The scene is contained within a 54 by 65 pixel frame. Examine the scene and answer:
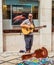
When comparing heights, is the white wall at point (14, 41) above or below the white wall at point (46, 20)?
below

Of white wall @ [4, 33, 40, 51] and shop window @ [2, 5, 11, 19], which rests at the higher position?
shop window @ [2, 5, 11, 19]

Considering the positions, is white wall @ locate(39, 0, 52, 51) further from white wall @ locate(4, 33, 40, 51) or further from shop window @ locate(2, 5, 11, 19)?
shop window @ locate(2, 5, 11, 19)

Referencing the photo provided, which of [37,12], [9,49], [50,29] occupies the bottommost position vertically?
[9,49]

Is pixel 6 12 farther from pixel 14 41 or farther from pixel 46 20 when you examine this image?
pixel 46 20

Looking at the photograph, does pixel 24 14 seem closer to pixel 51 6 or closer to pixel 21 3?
pixel 21 3

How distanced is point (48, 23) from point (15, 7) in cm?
167

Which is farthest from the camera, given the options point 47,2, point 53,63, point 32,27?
point 47,2

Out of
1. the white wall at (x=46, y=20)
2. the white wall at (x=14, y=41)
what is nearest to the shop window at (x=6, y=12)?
the white wall at (x=14, y=41)

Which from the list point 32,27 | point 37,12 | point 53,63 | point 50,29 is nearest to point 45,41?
point 50,29

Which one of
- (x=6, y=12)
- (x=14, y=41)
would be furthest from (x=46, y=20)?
(x=6, y=12)

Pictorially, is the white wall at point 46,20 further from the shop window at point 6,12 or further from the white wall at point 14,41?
the shop window at point 6,12

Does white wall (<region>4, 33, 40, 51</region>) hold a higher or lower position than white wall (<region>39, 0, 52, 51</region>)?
lower

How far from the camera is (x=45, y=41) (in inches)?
466

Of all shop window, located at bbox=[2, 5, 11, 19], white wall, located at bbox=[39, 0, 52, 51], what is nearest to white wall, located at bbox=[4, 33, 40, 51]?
white wall, located at bbox=[39, 0, 52, 51]
